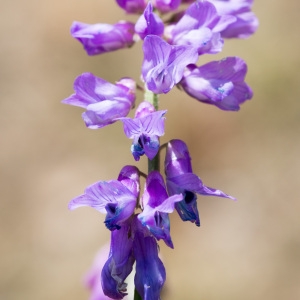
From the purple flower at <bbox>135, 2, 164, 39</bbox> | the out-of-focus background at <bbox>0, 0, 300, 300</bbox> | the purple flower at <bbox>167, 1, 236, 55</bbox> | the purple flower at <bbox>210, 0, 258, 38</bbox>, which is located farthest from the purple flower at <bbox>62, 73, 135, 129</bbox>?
the out-of-focus background at <bbox>0, 0, 300, 300</bbox>

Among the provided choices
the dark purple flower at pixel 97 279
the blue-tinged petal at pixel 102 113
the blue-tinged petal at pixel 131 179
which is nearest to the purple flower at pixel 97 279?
the dark purple flower at pixel 97 279

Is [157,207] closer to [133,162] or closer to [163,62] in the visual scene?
[163,62]

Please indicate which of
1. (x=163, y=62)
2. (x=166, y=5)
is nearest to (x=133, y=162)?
(x=166, y=5)

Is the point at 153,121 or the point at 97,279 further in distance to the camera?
the point at 97,279

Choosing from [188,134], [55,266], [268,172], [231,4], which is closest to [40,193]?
[55,266]

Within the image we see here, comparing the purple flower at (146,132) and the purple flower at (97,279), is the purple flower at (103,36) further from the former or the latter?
the purple flower at (97,279)

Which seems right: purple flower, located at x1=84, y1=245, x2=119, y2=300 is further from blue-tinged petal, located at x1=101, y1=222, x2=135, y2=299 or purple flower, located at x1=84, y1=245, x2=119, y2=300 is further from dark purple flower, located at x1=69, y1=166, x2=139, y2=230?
dark purple flower, located at x1=69, y1=166, x2=139, y2=230
